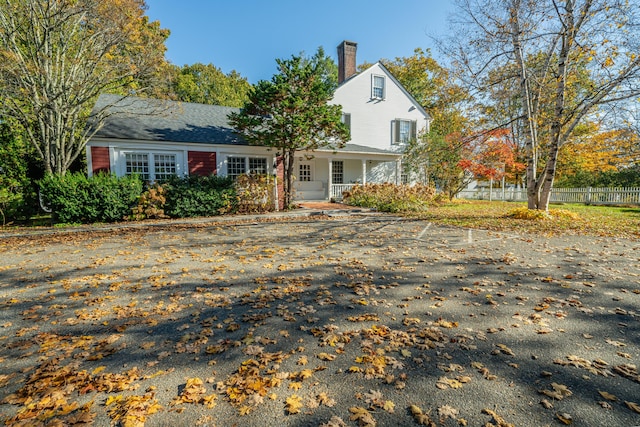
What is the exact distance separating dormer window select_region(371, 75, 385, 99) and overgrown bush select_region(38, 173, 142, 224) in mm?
15188

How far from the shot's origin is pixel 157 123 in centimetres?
1505

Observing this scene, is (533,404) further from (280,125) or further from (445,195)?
(445,195)

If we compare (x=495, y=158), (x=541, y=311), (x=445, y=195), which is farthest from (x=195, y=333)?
(x=495, y=158)

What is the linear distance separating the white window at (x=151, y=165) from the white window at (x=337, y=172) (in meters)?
9.52

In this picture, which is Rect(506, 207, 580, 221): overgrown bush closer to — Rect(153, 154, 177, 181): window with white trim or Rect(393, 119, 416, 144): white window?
Rect(393, 119, 416, 144): white window

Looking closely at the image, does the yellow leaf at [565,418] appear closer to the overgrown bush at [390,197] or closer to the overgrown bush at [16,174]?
the overgrown bush at [390,197]

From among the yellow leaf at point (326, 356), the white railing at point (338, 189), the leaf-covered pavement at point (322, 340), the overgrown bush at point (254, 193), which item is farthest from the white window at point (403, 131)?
the yellow leaf at point (326, 356)

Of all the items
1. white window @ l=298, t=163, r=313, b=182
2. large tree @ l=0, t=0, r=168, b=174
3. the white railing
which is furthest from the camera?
white window @ l=298, t=163, r=313, b=182

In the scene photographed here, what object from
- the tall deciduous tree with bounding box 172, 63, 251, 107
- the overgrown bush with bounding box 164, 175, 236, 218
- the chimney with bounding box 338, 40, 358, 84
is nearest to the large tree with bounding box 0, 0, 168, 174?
the overgrown bush with bounding box 164, 175, 236, 218

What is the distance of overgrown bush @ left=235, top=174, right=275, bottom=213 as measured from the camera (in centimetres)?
1396

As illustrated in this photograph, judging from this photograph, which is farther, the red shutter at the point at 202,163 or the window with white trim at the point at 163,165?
the red shutter at the point at 202,163

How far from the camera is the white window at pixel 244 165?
15719mm

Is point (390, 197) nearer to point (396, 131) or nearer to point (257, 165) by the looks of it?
point (396, 131)

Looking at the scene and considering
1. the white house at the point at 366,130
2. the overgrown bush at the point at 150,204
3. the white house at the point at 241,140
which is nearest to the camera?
the overgrown bush at the point at 150,204
